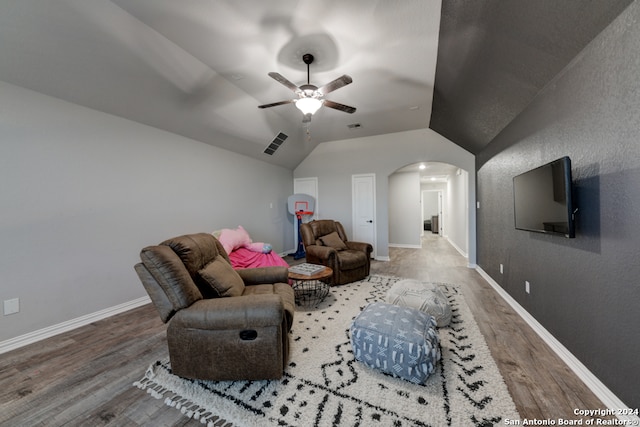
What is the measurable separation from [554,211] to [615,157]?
2.00ft

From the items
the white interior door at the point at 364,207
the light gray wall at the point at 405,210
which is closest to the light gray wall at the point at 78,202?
the white interior door at the point at 364,207

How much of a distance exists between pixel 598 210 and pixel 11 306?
4.84 m

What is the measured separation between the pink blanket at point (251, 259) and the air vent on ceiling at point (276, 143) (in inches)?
94.8

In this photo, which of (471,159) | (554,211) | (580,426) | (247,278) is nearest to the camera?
(580,426)

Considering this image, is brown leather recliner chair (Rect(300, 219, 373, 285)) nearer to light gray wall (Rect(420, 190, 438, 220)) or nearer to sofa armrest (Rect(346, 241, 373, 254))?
sofa armrest (Rect(346, 241, 373, 254))

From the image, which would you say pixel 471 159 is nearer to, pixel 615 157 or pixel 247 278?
pixel 615 157

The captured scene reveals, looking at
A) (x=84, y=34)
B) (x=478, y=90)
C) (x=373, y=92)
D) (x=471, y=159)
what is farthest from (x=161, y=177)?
(x=471, y=159)

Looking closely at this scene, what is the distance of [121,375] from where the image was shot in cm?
182

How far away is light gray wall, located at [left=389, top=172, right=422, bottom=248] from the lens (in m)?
7.62

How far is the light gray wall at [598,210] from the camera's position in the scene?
134 centimetres

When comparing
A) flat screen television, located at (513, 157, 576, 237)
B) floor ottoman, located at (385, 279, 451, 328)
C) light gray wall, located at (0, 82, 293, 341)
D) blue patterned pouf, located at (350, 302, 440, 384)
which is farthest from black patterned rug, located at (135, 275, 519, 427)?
light gray wall, located at (0, 82, 293, 341)

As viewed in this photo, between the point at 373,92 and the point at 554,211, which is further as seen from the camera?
the point at 373,92

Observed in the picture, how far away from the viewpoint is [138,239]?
327 centimetres

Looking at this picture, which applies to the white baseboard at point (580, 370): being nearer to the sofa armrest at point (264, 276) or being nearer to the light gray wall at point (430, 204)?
the sofa armrest at point (264, 276)
